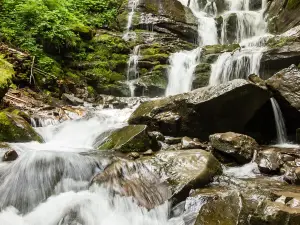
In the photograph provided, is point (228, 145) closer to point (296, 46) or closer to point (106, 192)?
point (106, 192)

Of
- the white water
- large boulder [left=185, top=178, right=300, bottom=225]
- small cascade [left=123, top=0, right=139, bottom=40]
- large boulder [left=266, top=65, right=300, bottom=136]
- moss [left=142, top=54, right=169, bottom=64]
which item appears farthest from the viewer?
small cascade [left=123, top=0, right=139, bottom=40]

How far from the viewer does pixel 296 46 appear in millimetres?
10203

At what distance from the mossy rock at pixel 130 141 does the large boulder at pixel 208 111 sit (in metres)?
1.08

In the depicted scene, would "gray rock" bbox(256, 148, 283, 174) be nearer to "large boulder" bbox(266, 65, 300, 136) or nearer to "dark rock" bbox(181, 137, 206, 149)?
"dark rock" bbox(181, 137, 206, 149)

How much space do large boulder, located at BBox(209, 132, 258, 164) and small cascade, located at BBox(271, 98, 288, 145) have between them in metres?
1.75

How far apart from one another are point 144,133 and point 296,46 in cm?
657

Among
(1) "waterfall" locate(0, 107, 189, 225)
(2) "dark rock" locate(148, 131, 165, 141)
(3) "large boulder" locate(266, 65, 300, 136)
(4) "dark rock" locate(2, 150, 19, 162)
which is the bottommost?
(1) "waterfall" locate(0, 107, 189, 225)

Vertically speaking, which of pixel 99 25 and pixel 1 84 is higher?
pixel 99 25

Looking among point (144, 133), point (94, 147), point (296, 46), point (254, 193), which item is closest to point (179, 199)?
point (254, 193)

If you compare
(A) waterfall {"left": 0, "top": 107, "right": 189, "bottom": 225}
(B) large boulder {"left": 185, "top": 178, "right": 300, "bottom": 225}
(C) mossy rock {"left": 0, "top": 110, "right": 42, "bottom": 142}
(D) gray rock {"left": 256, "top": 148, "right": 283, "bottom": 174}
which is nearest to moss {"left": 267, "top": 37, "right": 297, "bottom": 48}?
(D) gray rock {"left": 256, "top": 148, "right": 283, "bottom": 174}

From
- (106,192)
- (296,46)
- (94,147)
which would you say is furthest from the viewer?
(296,46)

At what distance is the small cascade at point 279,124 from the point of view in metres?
7.91

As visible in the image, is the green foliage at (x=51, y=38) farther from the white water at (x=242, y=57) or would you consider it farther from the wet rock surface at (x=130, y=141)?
the wet rock surface at (x=130, y=141)

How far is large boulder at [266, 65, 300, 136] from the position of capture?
7.43 meters
